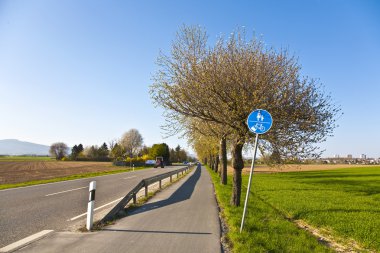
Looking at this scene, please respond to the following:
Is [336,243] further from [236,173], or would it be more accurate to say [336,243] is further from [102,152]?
[102,152]

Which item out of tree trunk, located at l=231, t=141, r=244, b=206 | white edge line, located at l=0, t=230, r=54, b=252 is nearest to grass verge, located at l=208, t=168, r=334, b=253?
tree trunk, located at l=231, t=141, r=244, b=206

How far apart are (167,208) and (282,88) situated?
562 centimetres

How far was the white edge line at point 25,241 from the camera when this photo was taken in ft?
17.7

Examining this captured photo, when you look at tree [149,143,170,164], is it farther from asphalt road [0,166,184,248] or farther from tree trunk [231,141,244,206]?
tree trunk [231,141,244,206]

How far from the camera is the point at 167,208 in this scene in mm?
10109

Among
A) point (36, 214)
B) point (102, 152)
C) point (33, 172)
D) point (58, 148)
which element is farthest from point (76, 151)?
point (36, 214)

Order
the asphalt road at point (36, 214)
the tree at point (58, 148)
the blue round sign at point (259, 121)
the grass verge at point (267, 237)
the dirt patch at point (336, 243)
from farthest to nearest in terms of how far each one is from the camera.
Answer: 1. the tree at point (58, 148)
2. the blue round sign at point (259, 121)
3. the asphalt road at point (36, 214)
4. the dirt patch at point (336, 243)
5. the grass verge at point (267, 237)

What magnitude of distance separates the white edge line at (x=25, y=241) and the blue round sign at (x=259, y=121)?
209 inches

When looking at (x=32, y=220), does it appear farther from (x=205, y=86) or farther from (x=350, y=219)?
(x=350, y=219)

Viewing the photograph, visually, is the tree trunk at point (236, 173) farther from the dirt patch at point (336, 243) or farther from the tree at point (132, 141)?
the tree at point (132, 141)

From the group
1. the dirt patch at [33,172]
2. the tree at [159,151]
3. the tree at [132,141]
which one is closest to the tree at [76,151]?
the tree at [132,141]

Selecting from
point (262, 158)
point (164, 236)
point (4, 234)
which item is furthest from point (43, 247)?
point (262, 158)

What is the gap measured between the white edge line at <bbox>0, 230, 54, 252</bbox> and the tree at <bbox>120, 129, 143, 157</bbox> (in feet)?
350

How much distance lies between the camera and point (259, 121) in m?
7.54
